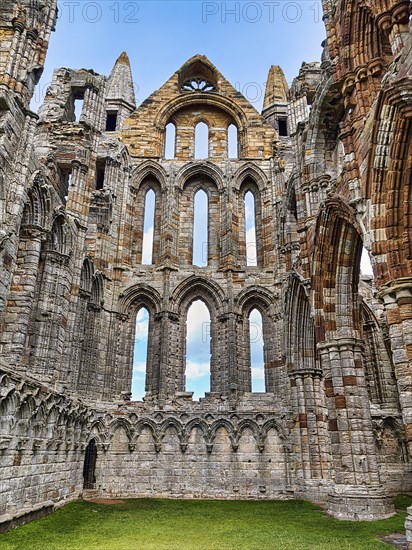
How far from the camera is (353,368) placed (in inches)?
432

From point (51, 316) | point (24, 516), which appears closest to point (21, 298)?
point (51, 316)

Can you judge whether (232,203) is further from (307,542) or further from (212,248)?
(307,542)

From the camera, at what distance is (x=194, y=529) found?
9086mm

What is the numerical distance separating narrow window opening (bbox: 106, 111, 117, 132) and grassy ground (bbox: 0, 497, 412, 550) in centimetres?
1771

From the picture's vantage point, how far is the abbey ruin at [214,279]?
888 centimetres

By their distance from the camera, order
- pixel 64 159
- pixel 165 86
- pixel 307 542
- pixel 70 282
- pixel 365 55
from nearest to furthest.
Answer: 1. pixel 307 542
2. pixel 365 55
3. pixel 70 282
4. pixel 64 159
5. pixel 165 86

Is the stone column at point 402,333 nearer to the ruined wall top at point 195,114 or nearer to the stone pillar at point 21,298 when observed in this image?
the stone pillar at point 21,298

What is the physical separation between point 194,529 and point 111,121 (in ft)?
65.3

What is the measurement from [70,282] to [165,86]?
13.8 meters

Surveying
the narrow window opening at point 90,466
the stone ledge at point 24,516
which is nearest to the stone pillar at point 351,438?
the stone ledge at point 24,516

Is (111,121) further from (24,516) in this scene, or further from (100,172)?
(24,516)

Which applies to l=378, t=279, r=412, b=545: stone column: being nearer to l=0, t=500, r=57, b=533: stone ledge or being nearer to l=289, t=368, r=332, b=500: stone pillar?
l=0, t=500, r=57, b=533: stone ledge

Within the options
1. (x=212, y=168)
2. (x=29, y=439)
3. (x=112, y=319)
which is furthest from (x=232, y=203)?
(x=29, y=439)

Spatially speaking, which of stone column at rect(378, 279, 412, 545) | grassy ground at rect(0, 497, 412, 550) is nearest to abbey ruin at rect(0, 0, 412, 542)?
stone column at rect(378, 279, 412, 545)
